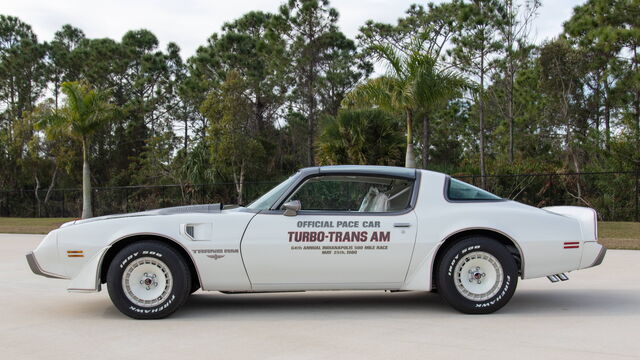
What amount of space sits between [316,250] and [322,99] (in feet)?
108

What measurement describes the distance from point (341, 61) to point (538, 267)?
32.4 m

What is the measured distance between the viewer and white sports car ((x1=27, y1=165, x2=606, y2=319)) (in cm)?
580

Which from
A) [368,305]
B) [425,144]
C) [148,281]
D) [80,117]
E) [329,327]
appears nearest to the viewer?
[329,327]

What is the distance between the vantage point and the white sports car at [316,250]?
228 inches

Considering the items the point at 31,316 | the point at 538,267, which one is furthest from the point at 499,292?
the point at 31,316

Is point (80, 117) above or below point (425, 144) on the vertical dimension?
above

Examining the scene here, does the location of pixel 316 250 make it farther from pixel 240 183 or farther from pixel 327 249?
pixel 240 183

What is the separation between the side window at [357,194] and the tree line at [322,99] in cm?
1017

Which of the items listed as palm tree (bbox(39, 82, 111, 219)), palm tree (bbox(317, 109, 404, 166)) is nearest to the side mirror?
palm tree (bbox(317, 109, 404, 166))

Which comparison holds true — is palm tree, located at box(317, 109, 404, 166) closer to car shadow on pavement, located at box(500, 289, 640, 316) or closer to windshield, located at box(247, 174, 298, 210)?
car shadow on pavement, located at box(500, 289, 640, 316)

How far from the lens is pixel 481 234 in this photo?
20.1ft

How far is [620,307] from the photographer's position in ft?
20.8

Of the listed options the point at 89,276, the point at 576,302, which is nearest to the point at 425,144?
the point at 576,302

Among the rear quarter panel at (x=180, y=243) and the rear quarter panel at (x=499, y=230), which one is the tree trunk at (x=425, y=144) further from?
the rear quarter panel at (x=180, y=243)
